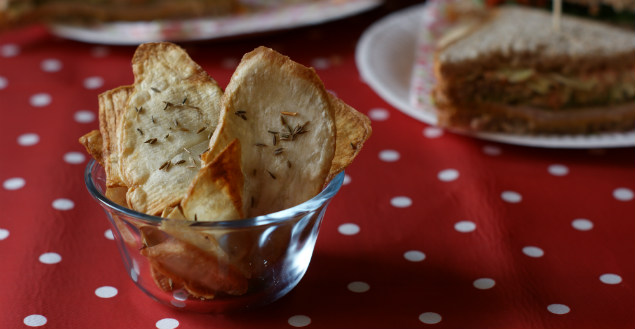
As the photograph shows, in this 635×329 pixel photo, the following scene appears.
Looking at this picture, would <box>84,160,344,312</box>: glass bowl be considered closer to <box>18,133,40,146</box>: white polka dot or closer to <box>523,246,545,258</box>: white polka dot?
A: <box>523,246,545,258</box>: white polka dot

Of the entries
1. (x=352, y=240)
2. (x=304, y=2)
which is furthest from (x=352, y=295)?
(x=304, y=2)

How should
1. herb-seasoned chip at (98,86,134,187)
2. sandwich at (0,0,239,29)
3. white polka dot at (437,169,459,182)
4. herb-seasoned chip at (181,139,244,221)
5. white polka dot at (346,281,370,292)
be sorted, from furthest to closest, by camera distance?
sandwich at (0,0,239,29)
white polka dot at (437,169,459,182)
white polka dot at (346,281,370,292)
herb-seasoned chip at (98,86,134,187)
herb-seasoned chip at (181,139,244,221)

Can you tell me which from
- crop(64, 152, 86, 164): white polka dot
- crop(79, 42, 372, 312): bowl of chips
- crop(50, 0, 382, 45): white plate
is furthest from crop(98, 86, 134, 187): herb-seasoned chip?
crop(50, 0, 382, 45): white plate

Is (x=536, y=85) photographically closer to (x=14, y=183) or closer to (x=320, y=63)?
(x=320, y=63)

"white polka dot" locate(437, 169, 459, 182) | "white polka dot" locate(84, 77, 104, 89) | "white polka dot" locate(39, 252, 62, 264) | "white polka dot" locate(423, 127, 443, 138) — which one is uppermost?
"white polka dot" locate(84, 77, 104, 89)

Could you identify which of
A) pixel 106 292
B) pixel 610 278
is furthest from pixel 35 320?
pixel 610 278

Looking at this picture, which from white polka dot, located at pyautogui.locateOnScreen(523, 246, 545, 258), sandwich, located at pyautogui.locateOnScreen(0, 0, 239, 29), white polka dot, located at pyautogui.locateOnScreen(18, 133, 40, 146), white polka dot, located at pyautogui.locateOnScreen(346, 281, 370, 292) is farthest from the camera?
sandwich, located at pyautogui.locateOnScreen(0, 0, 239, 29)
